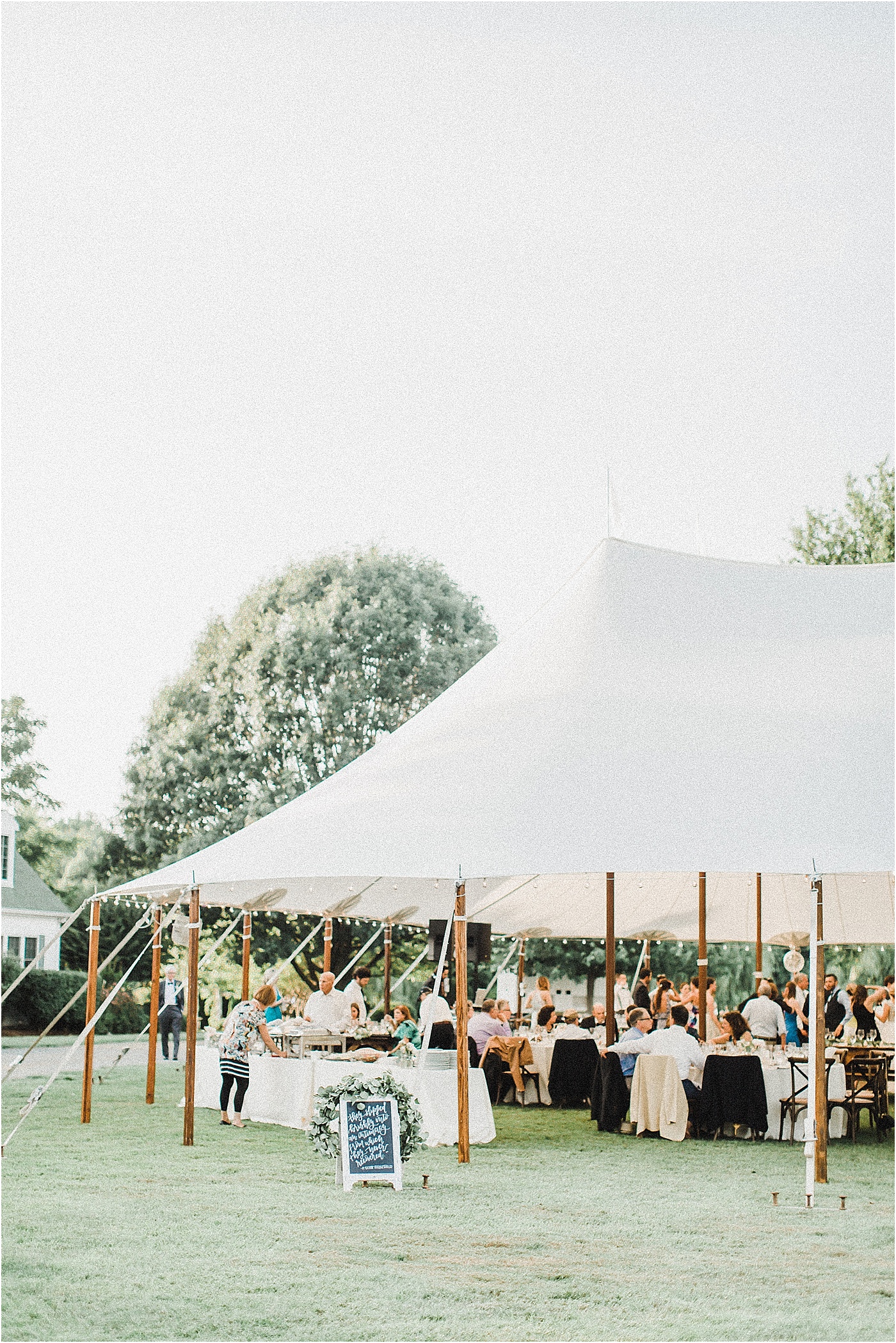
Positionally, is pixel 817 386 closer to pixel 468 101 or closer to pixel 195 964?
pixel 468 101

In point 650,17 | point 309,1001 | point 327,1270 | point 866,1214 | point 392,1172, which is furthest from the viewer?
point 309,1001

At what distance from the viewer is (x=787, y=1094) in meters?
12.4

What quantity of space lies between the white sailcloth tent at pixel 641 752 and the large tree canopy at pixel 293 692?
1329 cm

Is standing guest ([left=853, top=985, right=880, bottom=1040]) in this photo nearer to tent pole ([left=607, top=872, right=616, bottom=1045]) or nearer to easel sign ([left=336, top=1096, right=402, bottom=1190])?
tent pole ([left=607, top=872, right=616, bottom=1045])

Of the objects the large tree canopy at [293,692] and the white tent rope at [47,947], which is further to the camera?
the large tree canopy at [293,692]

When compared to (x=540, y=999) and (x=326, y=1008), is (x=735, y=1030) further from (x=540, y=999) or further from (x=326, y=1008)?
(x=540, y=999)

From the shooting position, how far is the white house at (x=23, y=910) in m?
33.5

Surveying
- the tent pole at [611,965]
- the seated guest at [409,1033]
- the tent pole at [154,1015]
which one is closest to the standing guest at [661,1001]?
the tent pole at [611,965]

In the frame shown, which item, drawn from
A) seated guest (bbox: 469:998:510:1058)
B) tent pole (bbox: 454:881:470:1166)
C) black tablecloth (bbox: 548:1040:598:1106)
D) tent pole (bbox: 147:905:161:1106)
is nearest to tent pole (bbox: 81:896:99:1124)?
tent pole (bbox: 147:905:161:1106)

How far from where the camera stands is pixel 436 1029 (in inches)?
532

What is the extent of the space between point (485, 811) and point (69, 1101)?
7.72 m

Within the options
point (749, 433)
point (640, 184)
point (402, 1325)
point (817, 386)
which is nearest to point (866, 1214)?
point (402, 1325)

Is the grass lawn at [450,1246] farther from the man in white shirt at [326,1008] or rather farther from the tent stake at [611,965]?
the man in white shirt at [326,1008]

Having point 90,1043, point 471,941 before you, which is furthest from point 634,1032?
point 90,1043
